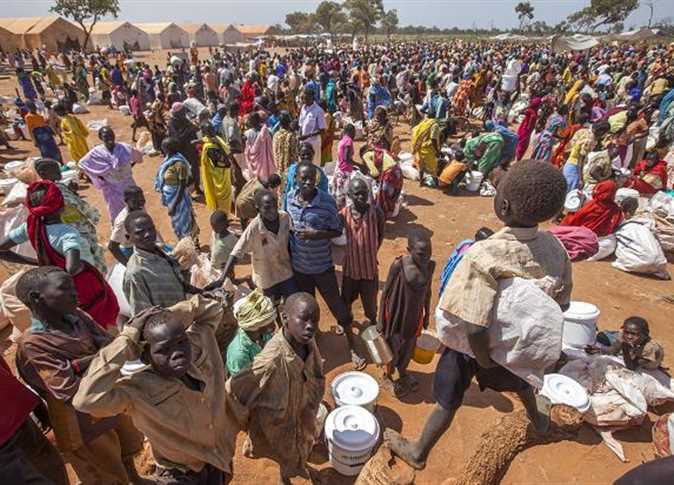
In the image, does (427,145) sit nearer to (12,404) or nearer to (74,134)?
(74,134)

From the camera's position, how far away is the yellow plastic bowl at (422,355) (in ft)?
11.2

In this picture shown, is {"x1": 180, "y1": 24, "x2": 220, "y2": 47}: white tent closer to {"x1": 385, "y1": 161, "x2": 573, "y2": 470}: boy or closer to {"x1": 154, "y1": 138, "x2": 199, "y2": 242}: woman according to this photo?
{"x1": 154, "y1": 138, "x2": 199, "y2": 242}: woman

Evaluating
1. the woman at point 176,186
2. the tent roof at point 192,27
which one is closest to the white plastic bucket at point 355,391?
the woman at point 176,186

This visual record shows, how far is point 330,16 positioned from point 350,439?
70.8 metres

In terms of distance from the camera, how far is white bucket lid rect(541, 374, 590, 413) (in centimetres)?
297

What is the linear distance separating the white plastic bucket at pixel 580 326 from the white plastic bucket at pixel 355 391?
1.88 m

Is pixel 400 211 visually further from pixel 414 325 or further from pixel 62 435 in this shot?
pixel 62 435

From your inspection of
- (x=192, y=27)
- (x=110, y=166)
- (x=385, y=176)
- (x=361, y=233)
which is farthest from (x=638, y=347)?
(x=192, y=27)

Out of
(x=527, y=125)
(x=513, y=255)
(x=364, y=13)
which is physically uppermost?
(x=364, y=13)

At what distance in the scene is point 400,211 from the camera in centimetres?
734

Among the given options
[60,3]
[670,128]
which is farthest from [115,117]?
[60,3]

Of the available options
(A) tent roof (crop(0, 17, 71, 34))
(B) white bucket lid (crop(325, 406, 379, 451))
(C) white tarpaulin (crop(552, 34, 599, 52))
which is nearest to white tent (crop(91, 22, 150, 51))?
(A) tent roof (crop(0, 17, 71, 34))

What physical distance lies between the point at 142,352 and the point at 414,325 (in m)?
2.13

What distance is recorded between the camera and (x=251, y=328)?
8.99 ft
